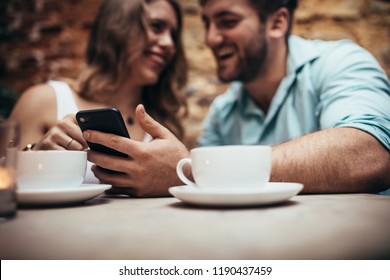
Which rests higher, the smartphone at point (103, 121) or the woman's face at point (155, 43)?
the woman's face at point (155, 43)

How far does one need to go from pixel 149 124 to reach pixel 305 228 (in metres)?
0.41

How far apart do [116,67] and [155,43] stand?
233 mm

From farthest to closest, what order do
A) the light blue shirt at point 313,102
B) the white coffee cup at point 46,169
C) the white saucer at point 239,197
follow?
the light blue shirt at point 313,102 → the white coffee cup at point 46,169 → the white saucer at point 239,197

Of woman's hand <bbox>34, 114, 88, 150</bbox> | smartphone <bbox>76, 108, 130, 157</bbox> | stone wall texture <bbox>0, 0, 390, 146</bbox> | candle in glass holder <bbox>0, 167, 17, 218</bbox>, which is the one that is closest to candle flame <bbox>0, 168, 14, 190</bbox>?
candle in glass holder <bbox>0, 167, 17, 218</bbox>

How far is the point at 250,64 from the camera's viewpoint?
Answer: 165 centimetres

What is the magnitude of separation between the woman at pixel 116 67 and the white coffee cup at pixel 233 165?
121 centimetres

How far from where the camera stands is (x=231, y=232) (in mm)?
357

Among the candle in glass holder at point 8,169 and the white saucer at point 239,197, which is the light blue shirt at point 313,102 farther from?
the candle in glass holder at point 8,169

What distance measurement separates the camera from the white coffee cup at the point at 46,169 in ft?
1.82

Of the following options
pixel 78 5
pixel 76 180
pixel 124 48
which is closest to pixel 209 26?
pixel 124 48

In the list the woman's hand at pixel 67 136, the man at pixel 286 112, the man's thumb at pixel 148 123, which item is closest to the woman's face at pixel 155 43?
the man at pixel 286 112

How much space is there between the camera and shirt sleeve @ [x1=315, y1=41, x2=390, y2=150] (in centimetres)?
85

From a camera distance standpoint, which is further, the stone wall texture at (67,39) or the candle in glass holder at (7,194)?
the stone wall texture at (67,39)

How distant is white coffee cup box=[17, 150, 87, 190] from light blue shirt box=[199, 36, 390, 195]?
0.65 m
